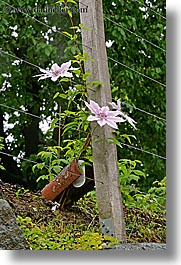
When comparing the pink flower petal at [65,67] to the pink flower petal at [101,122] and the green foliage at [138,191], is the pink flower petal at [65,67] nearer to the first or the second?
the pink flower petal at [101,122]

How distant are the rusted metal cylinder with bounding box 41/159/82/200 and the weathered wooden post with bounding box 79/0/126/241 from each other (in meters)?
0.05

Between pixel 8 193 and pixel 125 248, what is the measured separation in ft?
1.11

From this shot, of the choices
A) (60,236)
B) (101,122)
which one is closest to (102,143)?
(101,122)

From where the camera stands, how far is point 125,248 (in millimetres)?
1358

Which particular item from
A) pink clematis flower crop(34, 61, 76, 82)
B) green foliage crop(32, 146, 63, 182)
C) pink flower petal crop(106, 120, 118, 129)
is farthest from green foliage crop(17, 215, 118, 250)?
pink clematis flower crop(34, 61, 76, 82)

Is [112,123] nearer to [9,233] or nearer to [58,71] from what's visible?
[58,71]

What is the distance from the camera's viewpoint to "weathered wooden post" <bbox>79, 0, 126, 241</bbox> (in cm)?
137

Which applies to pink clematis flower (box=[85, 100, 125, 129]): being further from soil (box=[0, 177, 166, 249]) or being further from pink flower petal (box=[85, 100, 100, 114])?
soil (box=[0, 177, 166, 249])

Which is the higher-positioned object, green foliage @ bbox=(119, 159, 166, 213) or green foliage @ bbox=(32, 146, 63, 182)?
green foliage @ bbox=(32, 146, 63, 182)

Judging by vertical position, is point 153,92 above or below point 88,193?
above

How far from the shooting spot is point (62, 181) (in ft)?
4.60

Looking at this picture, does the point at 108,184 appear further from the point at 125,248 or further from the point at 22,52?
the point at 22,52

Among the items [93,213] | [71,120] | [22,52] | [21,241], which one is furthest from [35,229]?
[22,52]

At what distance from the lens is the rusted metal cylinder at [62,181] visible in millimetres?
1394
